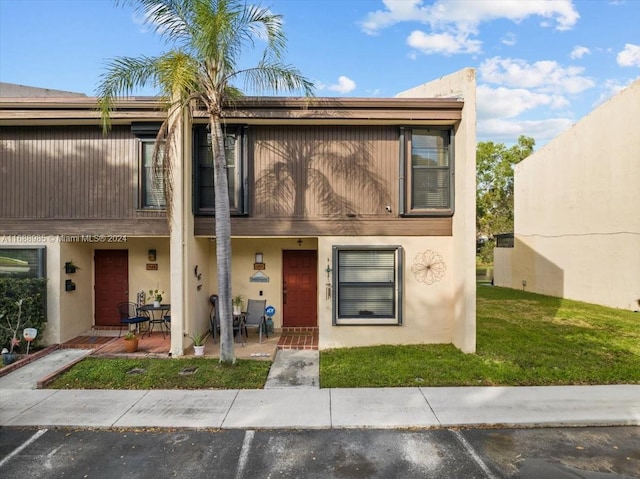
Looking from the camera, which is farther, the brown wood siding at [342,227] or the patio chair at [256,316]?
the patio chair at [256,316]

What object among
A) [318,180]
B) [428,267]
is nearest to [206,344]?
[318,180]

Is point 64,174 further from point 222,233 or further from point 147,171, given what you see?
point 222,233

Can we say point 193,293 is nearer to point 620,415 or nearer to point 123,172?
point 123,172

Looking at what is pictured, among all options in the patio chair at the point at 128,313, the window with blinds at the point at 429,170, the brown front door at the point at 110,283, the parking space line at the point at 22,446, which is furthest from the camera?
the brown front door at the point at 110,283

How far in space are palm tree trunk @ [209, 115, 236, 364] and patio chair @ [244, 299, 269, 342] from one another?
5.69 ft

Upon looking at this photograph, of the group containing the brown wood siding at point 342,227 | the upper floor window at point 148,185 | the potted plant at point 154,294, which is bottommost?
the potted plant at point 154,294

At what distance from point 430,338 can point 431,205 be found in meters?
3.00

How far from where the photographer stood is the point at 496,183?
31.7 metres

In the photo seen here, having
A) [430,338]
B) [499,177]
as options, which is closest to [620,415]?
[430,338]

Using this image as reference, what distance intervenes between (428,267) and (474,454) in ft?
14.3

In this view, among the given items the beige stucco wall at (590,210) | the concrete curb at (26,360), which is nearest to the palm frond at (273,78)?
the concrete curb at (26,360)

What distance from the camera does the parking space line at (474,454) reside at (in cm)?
397

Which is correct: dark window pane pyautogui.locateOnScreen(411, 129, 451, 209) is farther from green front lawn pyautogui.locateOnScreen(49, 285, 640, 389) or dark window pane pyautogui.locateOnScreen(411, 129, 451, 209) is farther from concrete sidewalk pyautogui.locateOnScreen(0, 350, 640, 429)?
concrete sidewalk pyautogui.locateOnScreen(0, 350, 640, 429)

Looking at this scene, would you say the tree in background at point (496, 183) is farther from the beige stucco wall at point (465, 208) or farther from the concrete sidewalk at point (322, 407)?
the concrete sidewalk at point (322, 407)
